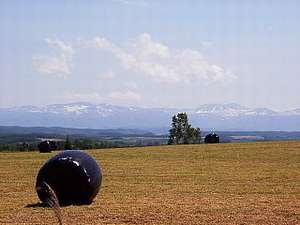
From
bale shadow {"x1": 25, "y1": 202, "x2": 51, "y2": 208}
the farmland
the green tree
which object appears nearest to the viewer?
the farmland

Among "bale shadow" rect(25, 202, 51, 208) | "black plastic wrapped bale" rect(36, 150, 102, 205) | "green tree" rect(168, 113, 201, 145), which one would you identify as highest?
"green tree" rect(168, 113, 201, 145)

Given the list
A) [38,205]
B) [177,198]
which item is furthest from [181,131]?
[38,205]

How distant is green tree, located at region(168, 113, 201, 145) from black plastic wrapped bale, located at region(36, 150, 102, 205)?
104413mm

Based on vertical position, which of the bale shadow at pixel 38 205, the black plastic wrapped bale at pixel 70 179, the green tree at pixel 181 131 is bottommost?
the bale shadow at pixel 38 205

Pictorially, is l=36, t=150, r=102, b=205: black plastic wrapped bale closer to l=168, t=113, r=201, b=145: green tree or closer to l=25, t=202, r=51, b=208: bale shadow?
l=25, t=202, r=51, b=208: bale shadow

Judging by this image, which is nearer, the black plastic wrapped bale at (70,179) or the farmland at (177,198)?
the farmland at (177,198)

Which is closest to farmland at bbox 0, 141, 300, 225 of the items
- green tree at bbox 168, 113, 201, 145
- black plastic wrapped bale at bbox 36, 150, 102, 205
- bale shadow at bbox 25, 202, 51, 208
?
bale shadow at bbox 25, 202, 51, 208

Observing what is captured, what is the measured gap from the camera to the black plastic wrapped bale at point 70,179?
18.7 metres

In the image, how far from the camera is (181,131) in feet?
414

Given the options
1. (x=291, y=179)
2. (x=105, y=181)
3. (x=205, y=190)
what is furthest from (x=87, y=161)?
(x=291, y=179)

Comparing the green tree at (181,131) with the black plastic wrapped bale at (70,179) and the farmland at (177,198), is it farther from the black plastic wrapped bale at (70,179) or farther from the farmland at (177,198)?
the black plastic wrapped bale at (70,179)

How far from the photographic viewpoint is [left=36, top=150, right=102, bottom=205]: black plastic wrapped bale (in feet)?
61.4

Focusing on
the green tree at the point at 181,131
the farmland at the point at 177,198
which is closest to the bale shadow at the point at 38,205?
the farmland at the point at 177,198

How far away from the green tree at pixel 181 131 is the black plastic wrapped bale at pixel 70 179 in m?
104
